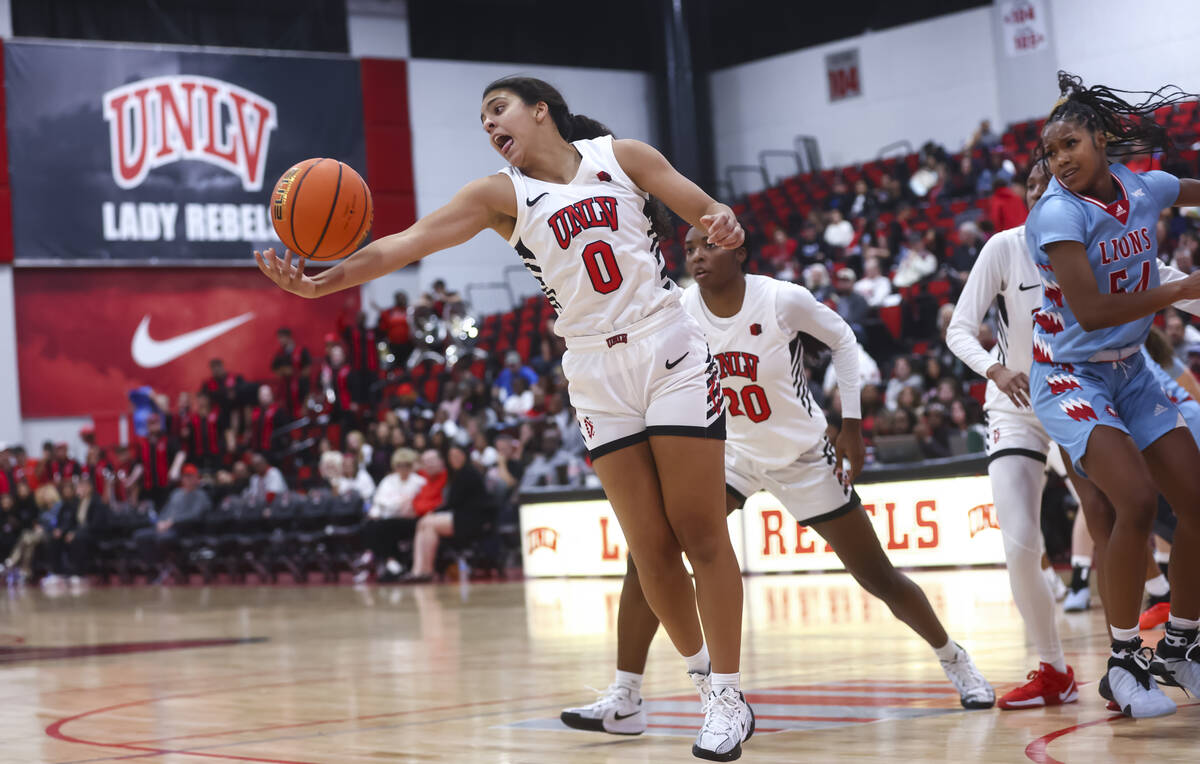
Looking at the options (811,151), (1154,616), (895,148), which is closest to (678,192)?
(1154,616)

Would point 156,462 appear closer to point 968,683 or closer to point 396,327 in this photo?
point 396,327

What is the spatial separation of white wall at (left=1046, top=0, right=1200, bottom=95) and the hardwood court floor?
14.0 meters

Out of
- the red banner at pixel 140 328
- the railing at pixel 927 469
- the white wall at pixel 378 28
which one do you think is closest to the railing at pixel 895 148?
the white wall at pixel 378 28

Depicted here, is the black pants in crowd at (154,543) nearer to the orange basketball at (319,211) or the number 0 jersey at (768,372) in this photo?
the number 0 jersey at (768,372)

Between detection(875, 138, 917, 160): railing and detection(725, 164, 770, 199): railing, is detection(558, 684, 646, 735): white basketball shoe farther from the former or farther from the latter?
detection(725, 164, 770, 199): railing

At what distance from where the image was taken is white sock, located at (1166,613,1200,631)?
4570 millimetres

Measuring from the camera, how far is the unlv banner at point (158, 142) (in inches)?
977

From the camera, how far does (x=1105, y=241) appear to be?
451 centimetres

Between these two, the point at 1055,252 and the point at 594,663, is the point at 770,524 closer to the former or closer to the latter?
the point at 594,663

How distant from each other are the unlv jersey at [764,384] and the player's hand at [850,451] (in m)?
0.09

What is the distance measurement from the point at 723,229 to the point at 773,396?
1.46 metres

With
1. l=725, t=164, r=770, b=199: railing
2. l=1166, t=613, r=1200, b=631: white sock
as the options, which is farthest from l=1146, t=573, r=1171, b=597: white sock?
l=725, t=164, r=770, b=199: railing

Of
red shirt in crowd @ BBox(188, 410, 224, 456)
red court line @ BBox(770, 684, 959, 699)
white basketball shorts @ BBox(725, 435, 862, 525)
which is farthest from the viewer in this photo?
red shirt in crowd @ BBox(188, 410, 224, 456)

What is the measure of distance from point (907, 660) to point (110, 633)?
702 centimetres
